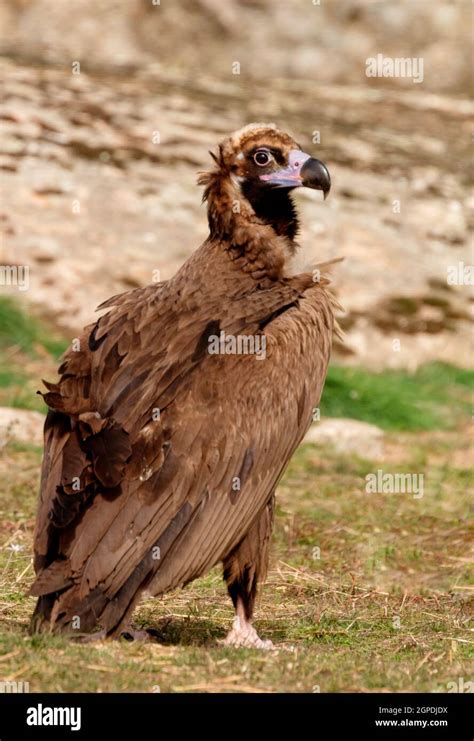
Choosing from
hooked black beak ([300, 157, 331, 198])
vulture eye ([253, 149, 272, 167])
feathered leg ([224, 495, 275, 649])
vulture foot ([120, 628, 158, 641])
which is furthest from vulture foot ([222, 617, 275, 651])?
vulture eye ([253, 149, 272, 167])

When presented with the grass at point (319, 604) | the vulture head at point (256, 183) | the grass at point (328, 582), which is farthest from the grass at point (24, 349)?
the vulture head at point (256, 183)

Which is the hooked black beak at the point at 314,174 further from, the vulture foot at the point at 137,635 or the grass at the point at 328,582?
the vulture foot at the point at 137,635

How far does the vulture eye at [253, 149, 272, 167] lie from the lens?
693 cm

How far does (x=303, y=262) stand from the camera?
6.95 m

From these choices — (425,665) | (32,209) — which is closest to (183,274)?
(425,665)

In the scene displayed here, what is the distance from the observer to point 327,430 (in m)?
11.2

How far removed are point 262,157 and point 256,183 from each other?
13 cm

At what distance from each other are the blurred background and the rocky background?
0.10 feet

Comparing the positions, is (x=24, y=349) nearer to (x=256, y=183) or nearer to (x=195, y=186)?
(x=195, y=186)

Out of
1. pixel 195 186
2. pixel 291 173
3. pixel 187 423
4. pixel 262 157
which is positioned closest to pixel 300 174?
pixel 291 173

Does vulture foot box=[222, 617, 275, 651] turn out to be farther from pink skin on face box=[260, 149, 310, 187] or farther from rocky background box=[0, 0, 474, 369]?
rocky background box=[0, 0, 474, 369]

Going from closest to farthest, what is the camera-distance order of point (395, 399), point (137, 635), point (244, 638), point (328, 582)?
point (137, 635)
point (244, 638)
point (328, 582)
point (395, 399)

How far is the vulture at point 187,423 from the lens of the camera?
562cm

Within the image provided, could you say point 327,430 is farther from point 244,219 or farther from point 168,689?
point 168,689
